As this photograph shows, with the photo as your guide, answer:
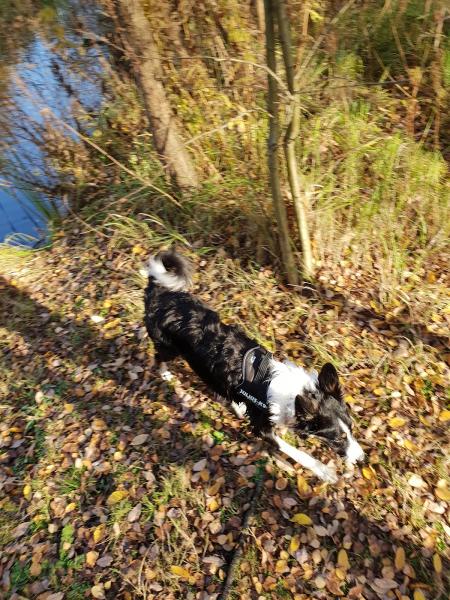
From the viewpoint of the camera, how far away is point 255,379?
2.90 meters

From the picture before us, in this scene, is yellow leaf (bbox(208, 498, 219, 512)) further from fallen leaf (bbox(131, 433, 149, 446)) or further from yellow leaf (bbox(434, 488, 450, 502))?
yellow leaf (bbox(434, 488, 450, 502))

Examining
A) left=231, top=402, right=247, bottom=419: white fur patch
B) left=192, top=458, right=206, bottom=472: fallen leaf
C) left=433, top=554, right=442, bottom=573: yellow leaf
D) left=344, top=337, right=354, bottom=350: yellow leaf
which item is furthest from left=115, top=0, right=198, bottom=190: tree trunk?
left=433, top=554, right=442, bottom=573: yellow leaf

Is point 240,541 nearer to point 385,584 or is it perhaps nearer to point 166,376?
point 385,584

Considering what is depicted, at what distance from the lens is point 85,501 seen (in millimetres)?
3156

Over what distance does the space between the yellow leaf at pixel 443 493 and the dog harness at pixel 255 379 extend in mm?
1342

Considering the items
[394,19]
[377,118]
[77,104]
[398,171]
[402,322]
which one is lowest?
[402,322]

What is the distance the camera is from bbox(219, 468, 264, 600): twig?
261 cm

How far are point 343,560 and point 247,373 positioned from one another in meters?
1.38

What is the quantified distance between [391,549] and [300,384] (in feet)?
4.04

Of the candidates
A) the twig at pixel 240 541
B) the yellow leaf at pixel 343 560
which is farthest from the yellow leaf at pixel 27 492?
the yellow leaf at pixel 343 560

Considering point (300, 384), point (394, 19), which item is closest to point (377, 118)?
point (394, 19)

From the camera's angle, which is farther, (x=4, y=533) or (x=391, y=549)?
(x=4, y=533)

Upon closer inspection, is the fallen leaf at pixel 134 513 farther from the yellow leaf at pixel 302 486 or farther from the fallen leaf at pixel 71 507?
the yellow leaf at pixel 302 486

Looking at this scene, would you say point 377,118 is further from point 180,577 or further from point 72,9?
point 180,577
